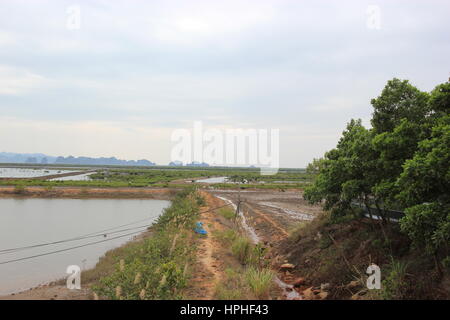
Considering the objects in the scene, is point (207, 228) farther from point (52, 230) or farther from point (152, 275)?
point (52, 230)

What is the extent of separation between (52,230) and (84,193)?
2467cm

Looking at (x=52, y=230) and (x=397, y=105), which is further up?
(x=397, y=105)

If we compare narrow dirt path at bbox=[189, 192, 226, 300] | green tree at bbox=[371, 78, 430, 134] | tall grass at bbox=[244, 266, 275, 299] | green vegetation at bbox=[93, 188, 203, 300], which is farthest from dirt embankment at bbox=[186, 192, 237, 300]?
green tree at bbox=[371, 78, 430, 134]

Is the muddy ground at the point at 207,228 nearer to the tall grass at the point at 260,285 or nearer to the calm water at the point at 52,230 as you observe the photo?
the tall grass at the point at 260,285

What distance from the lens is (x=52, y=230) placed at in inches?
915

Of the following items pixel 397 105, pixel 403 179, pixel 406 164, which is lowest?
pixel 403 179

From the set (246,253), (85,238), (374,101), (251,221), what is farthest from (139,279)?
(251,221)

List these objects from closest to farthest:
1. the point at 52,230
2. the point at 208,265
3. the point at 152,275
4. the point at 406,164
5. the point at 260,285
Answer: the point at 406,164, the point at 260,285, the point at 152,275, the point at 208,265, the point at 52,230

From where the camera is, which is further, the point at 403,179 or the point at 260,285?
the point at 260,285

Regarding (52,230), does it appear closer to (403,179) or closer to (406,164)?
(403,179)

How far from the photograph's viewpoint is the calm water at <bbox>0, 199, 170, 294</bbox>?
47.1ft

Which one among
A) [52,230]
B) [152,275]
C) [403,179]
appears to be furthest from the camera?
[52,230]

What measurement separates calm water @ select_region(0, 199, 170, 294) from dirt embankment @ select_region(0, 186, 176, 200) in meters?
3.80

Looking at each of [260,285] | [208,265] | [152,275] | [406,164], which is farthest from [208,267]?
[406,164]
